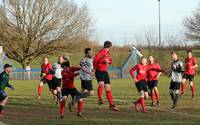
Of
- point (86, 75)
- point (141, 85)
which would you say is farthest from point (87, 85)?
point (141, 85)

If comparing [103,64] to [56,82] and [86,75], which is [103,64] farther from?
[56,82]

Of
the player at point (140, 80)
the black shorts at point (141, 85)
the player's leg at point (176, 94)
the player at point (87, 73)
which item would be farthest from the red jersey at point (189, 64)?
the player at point (87, 73)

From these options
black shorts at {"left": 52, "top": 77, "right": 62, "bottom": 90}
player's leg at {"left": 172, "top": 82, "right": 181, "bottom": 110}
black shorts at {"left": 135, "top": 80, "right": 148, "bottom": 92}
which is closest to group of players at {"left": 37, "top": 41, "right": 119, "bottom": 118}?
black shorts at {"left": 135, "top": 80, "right": 148, "bottom": 92}

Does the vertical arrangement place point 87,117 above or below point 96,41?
below

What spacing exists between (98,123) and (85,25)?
4504 cm

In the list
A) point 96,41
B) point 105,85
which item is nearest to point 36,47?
point 96,41

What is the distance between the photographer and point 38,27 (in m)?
54.3

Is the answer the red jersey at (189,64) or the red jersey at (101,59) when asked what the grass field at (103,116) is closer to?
the red jersey at (101,59)

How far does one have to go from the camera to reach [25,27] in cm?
5434

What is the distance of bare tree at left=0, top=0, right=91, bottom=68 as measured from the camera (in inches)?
2114

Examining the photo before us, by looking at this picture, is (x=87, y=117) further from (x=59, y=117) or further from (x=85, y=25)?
(x=85, y=25)

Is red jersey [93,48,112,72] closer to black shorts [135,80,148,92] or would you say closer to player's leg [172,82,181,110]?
black shorts [135,80,148,92]

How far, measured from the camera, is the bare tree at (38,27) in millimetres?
53688

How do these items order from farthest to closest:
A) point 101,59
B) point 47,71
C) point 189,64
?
point 189,64 < point 47,71 < point 101,59
